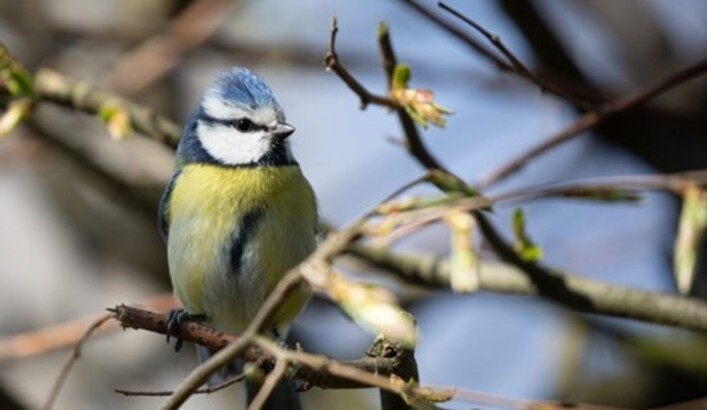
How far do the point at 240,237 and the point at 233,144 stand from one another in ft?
0.95

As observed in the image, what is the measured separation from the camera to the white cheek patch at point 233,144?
10.0ft

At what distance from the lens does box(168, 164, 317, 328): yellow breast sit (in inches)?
115

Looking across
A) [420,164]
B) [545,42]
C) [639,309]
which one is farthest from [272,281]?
[545,42]

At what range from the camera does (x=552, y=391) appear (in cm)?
427

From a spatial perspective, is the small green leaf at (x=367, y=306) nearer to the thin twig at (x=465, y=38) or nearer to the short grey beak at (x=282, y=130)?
the thin twig at (x=465, y=38)

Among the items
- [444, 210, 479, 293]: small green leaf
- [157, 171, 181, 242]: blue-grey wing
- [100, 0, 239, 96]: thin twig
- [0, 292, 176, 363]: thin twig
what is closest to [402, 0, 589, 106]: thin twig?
[157, 171, 181, 242]: blue-grey wing

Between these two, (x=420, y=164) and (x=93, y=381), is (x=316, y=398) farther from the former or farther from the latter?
(x=420, y=164)

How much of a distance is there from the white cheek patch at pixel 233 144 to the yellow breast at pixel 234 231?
0.15ft

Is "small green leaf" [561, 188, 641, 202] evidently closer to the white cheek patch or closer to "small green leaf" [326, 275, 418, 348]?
"small green leaf" [326, 275, 418, 348]

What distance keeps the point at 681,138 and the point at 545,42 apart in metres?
0.61

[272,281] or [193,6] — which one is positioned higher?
[193,6]

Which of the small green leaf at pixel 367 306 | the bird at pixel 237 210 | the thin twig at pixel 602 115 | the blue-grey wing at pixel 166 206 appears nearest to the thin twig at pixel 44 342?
the blue-grey wing at pixel 166 206

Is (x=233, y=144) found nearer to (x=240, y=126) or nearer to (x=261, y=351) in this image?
(x=240, y=126)

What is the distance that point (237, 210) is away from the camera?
9.69 feet
